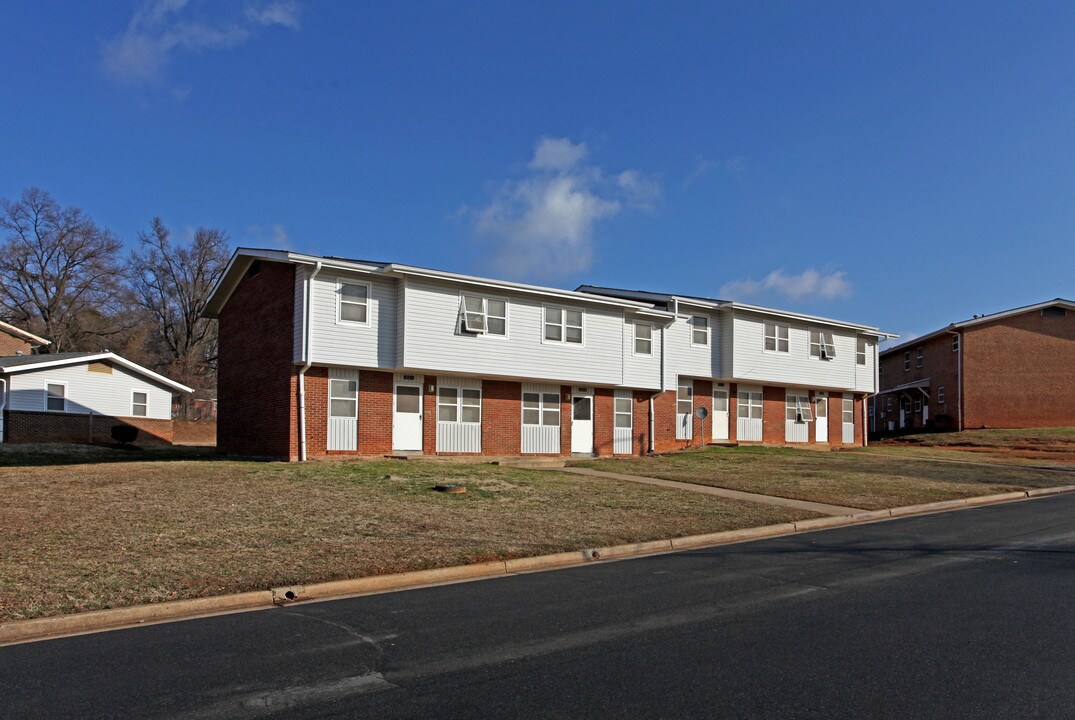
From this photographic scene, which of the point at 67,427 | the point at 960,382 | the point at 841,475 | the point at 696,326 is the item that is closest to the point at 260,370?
the point at 67,427

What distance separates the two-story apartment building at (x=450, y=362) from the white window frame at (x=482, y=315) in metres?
0.04

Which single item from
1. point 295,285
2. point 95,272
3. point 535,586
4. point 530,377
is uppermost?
point 95,272

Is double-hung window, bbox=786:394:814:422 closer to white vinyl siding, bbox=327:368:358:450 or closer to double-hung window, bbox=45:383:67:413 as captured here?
white vinyl siding, bbox=327:368:358:450

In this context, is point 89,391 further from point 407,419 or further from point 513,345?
point 513,345

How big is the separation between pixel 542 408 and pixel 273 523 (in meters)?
15.3

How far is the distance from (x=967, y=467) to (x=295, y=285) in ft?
67.6

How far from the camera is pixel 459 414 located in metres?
24.9

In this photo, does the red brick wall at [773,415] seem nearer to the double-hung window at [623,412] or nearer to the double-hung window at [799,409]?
the double-hung window at [799,409]

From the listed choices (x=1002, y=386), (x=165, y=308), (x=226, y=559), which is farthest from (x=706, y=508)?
(x=165, y=308)

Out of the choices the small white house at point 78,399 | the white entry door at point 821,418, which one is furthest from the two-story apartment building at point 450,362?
the small white house at point 78,399

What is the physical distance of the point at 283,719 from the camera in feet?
16.3

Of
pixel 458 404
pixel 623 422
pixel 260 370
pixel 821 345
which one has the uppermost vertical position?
pixel 821 345

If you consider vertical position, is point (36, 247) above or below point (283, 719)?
above

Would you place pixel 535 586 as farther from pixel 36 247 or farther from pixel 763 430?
pixel 36 247
